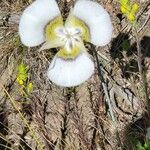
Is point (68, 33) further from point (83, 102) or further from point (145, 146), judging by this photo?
point (83, 102)

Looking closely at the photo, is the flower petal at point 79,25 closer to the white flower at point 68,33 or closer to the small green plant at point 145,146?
the white flower at point 68,33

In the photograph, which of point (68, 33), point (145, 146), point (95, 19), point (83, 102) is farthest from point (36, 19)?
point (83, 102)

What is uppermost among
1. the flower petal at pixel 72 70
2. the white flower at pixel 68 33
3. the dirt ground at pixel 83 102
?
the white flower at pixel 68 33

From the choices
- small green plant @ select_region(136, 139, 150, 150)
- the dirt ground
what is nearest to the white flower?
small green plant @ select_region(136, 139, 150, 150)

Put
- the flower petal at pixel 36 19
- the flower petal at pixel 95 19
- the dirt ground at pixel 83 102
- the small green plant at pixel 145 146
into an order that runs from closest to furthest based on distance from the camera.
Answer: the flower petal at pixel 95 19 < the flower petal at pixel 36 19 < the small green plant at pixel 145 146 < the dirt ground at pixel 83 102

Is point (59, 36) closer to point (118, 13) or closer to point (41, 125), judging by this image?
point (41, 125)

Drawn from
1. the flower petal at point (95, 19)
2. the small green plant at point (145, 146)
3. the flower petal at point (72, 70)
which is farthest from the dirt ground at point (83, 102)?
the flower petal at point (95, 19)

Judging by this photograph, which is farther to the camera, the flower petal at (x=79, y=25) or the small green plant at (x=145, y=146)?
the small green plant at (x=145, y=146)
